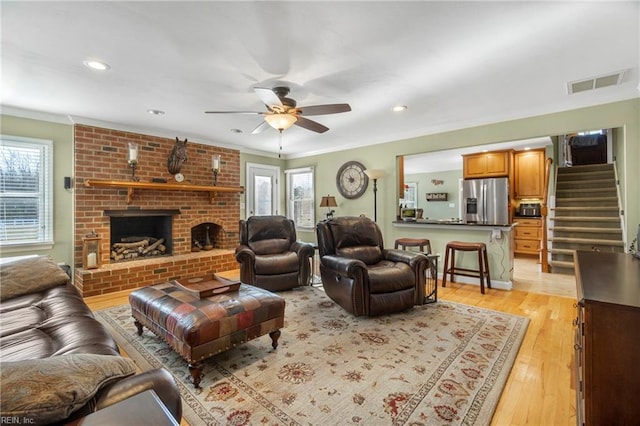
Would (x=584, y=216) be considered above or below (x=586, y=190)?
below

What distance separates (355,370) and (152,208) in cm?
402

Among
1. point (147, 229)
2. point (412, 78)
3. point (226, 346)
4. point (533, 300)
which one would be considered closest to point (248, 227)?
point (147, 229)

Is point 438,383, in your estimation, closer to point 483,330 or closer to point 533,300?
point 483,330

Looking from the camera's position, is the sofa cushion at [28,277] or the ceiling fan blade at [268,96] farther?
the ceiling fan blade at [268,96]

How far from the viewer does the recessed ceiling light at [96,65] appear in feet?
7.91

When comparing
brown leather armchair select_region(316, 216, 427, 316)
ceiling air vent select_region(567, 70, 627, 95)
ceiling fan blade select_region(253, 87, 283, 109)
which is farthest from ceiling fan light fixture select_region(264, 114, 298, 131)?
ceiling air vent select_region(567, 70, 627, 95)

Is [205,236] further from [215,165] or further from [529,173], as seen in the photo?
[529,173]

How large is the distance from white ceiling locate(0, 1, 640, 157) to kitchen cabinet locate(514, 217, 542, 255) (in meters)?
3.60

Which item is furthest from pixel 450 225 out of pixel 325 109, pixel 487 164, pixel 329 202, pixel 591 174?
pixel 591 174

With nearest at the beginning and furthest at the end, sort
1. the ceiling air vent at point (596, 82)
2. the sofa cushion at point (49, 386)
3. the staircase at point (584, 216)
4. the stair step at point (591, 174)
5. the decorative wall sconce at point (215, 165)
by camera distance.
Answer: the sofa cushion at point (49, 386) < the ceiling air vent at point (596, 82) < the staircase at point (584, 216) < the decorative wall sconce at point (215, 165) < the stair step at point (591, 174)

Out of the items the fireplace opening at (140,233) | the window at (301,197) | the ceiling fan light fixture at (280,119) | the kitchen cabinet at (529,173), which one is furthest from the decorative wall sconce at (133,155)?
the kitchen cabinet at (529,173)

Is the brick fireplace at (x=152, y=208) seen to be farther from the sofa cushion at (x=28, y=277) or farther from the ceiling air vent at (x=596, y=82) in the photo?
the ceiling air vent at (x=596, y=82)

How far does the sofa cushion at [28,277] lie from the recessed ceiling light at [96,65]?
1673mm

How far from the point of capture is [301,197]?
6.49 metres
